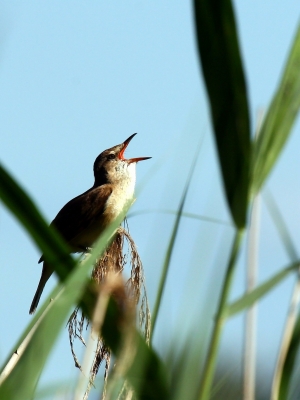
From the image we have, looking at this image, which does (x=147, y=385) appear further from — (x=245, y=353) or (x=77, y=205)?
(x=77, y=205)

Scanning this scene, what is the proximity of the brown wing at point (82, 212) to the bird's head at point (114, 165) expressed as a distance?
0.33 metres

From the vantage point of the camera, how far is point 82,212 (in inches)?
229

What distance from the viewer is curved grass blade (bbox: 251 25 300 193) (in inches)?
46.2

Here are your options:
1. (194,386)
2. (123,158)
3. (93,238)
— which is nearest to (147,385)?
(194,386)

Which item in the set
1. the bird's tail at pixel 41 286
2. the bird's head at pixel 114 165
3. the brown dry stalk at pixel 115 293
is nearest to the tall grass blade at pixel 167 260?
the brown dry stalk at pixel 115 293

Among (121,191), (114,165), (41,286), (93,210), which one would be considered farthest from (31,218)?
(114,165)

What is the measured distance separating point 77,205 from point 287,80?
4912mm

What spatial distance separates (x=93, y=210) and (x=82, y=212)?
0.12m

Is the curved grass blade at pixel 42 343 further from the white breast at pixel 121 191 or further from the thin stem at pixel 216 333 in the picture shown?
the white breast at pixel 121 191

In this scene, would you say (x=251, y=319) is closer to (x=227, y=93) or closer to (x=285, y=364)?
(x=285, y=364)

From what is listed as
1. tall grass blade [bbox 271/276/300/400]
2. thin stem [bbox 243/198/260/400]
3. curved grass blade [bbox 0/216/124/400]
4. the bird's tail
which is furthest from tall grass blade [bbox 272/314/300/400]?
the bird's tail

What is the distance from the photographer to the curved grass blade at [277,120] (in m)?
1.17

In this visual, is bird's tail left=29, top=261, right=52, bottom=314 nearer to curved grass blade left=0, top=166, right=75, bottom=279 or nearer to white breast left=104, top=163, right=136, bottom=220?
white breast left=104, top=163, right=136, bottom=220

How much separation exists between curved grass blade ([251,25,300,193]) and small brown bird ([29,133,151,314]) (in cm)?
423
